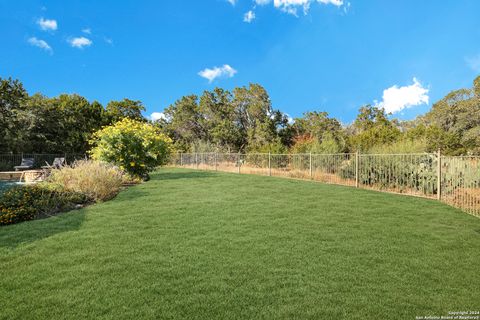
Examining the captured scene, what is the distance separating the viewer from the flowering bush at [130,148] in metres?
12.0

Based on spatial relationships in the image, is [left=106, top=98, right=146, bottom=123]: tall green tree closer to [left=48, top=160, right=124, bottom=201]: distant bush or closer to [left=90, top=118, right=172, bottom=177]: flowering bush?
[left=90, top=118, right=172, bottom=177]: flowering bush

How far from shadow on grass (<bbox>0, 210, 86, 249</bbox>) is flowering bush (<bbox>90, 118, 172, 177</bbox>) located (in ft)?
19.0

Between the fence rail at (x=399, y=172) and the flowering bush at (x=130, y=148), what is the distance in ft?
20.9

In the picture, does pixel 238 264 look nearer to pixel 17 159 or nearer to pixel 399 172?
pixel 399 172

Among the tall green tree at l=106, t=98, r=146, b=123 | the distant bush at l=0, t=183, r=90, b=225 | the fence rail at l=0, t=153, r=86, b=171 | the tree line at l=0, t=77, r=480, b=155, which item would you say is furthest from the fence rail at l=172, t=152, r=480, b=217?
the tall green tree at l=106, t=98, r=146, b=123

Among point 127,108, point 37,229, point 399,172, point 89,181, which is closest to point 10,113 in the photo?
point 127,108

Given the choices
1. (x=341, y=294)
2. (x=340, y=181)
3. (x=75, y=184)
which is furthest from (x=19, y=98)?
(x=341, y=294)

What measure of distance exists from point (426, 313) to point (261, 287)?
1.44 meters

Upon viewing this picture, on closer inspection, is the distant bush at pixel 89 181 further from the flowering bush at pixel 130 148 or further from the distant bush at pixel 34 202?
the flowering bush at pixel 130 148

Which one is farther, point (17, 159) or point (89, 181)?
point (17, 159)

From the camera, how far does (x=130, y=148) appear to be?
12.2 metres

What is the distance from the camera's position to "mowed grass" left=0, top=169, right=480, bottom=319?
278 cm

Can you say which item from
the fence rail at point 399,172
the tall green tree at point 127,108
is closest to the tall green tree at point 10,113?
the tall green tree at point 127,108

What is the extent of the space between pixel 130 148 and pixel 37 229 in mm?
7120
